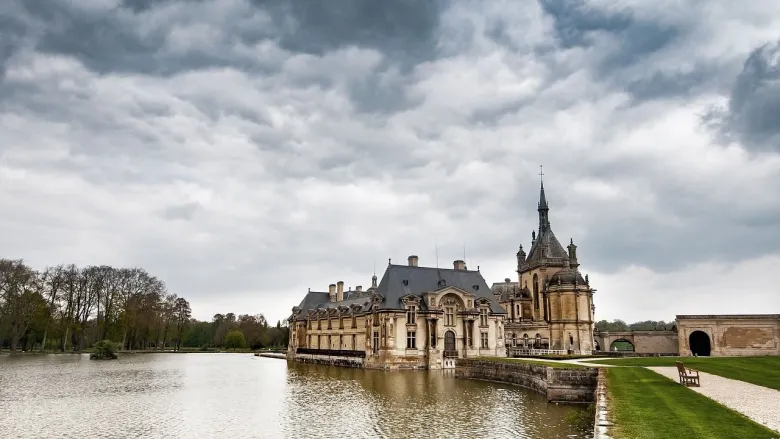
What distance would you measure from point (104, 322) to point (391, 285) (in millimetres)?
46068

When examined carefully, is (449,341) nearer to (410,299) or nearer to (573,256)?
(410,299)

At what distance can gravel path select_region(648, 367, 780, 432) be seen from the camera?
14094 millimetres

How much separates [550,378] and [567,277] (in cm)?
3680

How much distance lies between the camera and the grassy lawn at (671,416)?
12125 millimetres

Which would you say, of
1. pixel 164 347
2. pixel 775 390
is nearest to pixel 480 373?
pixel 775 390

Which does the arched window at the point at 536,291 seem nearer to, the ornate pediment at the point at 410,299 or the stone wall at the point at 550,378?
the ornate pediment at the point at 410,299

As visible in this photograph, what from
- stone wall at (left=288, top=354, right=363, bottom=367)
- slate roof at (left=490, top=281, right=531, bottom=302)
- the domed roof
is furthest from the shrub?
the domed roof

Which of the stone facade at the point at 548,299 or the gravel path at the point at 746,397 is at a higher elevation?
the stone facade at the point at 548,299

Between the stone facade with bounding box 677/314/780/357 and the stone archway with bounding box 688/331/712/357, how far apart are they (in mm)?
2326

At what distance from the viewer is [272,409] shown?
77.1ft

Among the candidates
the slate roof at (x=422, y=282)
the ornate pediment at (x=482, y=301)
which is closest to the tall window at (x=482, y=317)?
the ornate pediment at (x=482, y=301)

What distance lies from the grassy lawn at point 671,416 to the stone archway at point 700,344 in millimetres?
39144

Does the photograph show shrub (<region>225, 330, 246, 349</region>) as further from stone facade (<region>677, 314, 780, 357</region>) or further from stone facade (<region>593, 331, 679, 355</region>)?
stone facade (<region>677, 314, 780, 357</region>)

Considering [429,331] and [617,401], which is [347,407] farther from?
[429,331]
